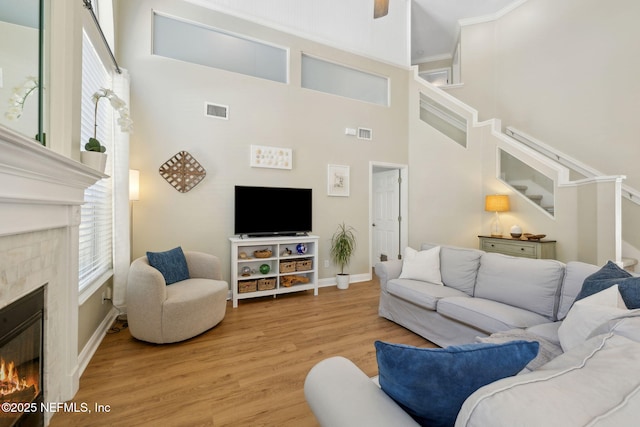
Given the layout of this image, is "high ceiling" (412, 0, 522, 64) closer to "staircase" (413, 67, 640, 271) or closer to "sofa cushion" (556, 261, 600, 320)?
"staircase" (413, 67, 640, 271)

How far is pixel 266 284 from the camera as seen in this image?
12.6 ft

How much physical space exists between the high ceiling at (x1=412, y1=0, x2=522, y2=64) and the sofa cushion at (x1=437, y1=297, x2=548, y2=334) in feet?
20.2

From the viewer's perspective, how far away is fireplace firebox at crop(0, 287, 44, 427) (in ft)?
4.04

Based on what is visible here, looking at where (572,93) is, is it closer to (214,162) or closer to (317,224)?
(317,224)

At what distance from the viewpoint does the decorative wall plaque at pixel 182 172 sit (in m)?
3.52

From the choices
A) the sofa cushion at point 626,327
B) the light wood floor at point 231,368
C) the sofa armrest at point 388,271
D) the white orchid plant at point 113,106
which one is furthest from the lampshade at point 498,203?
the white orchid plant at point 113,106

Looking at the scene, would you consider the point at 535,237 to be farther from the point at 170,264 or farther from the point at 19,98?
the point at 19,98

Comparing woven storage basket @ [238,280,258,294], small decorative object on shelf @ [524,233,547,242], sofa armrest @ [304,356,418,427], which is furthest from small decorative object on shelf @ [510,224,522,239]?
sofa armrest @ [304,356,418,427]

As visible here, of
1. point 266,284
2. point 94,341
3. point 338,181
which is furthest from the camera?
point 338,181

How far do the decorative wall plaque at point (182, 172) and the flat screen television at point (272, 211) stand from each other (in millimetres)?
542

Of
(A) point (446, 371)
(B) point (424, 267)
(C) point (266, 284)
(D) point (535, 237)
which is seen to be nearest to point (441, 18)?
(D) point (535, 237)

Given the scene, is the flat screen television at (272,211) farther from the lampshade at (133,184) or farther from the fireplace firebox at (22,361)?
the fireplace firebox at (22,361)

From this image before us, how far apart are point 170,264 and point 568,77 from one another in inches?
271

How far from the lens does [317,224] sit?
14.9 feet
